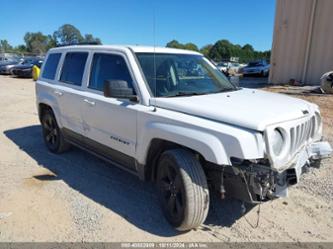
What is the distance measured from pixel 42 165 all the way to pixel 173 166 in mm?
2844

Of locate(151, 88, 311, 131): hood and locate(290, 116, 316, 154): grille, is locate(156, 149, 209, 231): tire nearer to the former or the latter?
locate(151, 88, 311, 131): hood

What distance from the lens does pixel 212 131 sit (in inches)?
106

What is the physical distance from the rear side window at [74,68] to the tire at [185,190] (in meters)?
2.14

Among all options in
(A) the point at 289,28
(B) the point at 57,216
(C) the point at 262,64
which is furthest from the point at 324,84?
(C) the point at 262,64

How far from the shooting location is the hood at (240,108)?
106 inches

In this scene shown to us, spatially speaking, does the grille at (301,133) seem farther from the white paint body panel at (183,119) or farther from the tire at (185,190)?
the tire at (185,190)

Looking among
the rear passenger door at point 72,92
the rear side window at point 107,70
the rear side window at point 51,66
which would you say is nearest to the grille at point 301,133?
the rear side window at point 107,70

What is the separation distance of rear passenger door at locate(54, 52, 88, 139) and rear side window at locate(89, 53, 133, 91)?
0.86 feet

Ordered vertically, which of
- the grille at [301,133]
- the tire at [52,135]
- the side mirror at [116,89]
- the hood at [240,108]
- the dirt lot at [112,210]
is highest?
the side mirror at [116,89]

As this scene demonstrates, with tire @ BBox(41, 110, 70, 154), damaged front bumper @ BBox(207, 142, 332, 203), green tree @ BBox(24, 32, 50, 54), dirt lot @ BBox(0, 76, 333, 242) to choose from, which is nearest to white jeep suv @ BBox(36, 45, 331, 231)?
damaged front bumper @ BBox(207, 142, 332, 203)

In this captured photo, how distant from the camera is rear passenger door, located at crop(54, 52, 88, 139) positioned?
4.48 m

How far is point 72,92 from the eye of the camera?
4551 mm

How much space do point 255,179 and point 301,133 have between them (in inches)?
32.3

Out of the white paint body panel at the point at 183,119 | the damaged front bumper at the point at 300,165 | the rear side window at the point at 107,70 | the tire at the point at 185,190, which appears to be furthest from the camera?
the rear side window at the point at 107,70
